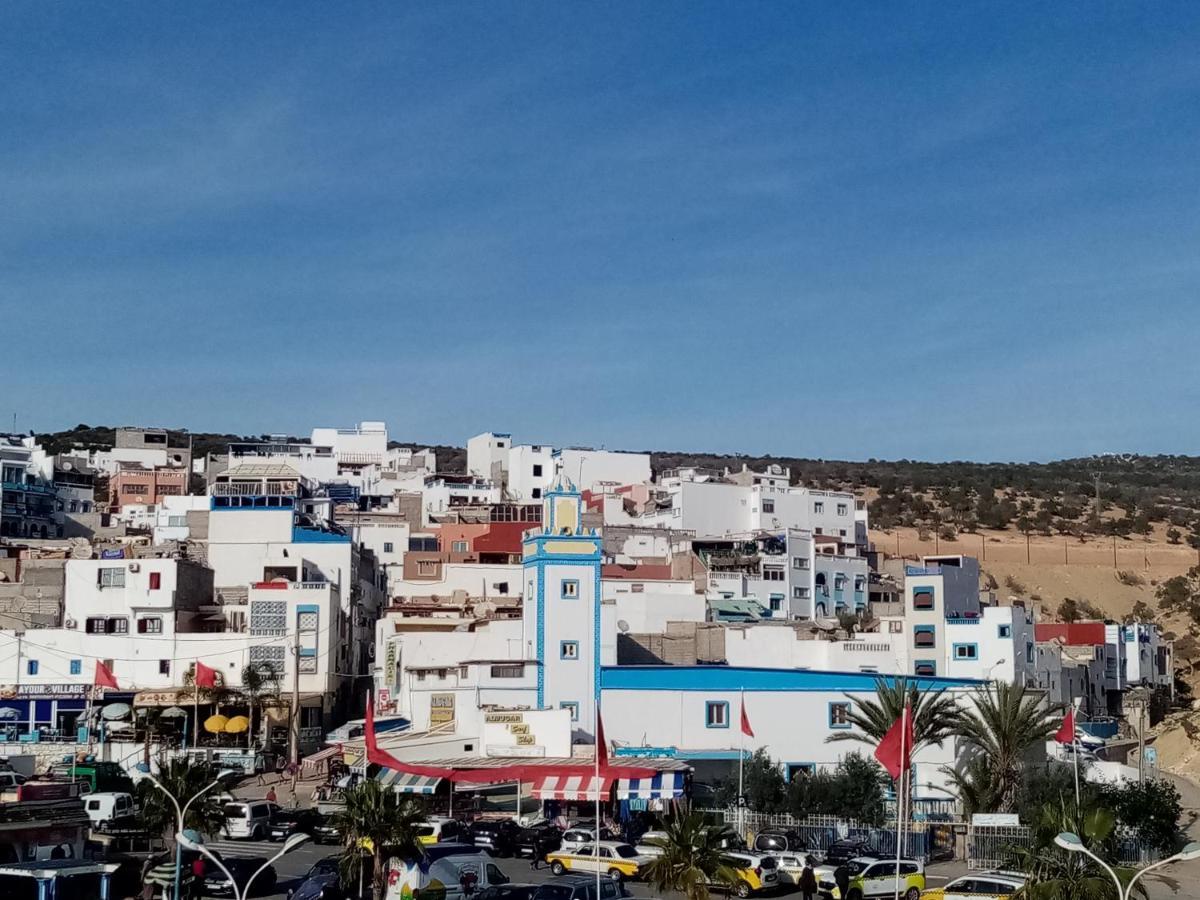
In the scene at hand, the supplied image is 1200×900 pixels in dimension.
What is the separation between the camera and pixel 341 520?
302 ft

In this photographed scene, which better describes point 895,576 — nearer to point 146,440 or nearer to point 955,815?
point 955,815

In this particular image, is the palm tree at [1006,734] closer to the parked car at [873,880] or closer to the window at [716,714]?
the window at [716,714]

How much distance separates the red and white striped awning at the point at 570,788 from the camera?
45156 millimetres

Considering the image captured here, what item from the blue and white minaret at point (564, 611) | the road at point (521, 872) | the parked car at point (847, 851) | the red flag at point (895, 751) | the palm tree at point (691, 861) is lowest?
the road at point (521, 872)

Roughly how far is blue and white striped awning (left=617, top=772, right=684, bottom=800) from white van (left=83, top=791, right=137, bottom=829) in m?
13.4

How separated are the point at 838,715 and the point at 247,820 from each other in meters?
21.6

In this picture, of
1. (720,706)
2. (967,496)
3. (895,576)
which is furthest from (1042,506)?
(720,706)

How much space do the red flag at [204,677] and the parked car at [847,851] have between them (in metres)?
28.6

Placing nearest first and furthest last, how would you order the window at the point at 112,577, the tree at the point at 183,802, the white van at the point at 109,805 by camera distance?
the tree at the point at 183,802, the white van at the point at 109,805, the window at the point at 112,577

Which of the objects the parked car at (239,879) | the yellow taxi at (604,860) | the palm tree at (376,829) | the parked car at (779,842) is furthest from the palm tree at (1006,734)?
the palm tree at (376,829)

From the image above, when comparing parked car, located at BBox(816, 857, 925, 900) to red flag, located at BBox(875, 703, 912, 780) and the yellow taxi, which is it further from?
the yellow taxi

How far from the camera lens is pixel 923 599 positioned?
217ft

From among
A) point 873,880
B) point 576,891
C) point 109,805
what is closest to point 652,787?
point 873,880

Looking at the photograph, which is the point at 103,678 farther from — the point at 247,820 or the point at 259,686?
the point at 247,820
